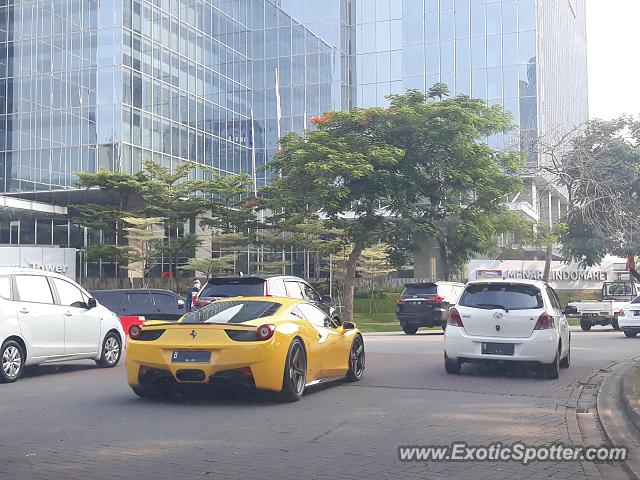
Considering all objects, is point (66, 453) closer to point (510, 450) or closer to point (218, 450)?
point (218, 450)

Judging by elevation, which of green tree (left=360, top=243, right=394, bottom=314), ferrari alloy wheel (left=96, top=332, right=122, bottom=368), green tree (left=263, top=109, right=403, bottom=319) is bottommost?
ferrari alloy wheel (left=96, top=332, right=122, bottom=368)

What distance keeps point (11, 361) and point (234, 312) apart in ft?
14.2

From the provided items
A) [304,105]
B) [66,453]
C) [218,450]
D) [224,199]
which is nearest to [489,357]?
[218,450]

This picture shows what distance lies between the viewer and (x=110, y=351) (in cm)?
1516

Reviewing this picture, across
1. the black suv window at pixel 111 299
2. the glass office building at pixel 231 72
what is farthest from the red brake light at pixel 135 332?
the glass office building at pixel 231 72

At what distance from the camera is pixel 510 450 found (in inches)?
294

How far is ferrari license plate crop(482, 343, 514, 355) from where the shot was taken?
1290 cm

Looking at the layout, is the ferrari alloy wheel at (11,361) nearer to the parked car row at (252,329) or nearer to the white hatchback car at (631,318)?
the parked car row at (252,329)

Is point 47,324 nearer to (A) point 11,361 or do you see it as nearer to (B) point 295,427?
(A) point 11,361

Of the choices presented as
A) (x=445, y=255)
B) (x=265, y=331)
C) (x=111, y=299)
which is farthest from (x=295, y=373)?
(x=445, y=255)

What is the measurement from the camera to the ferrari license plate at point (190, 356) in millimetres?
9641

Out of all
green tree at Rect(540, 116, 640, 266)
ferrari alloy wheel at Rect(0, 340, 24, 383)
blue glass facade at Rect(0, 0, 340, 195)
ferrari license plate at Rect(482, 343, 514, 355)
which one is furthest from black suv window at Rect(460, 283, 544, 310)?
blue glass facade at Rect(0, 0, 340, 195)

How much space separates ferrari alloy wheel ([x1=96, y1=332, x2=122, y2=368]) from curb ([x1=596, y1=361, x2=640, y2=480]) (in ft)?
29.4

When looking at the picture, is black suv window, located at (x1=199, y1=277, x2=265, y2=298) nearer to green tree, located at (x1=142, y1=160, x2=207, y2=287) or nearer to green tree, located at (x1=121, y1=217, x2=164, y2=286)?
green tree, located at (x1=121, y1=217, x2=164, y2=286)
